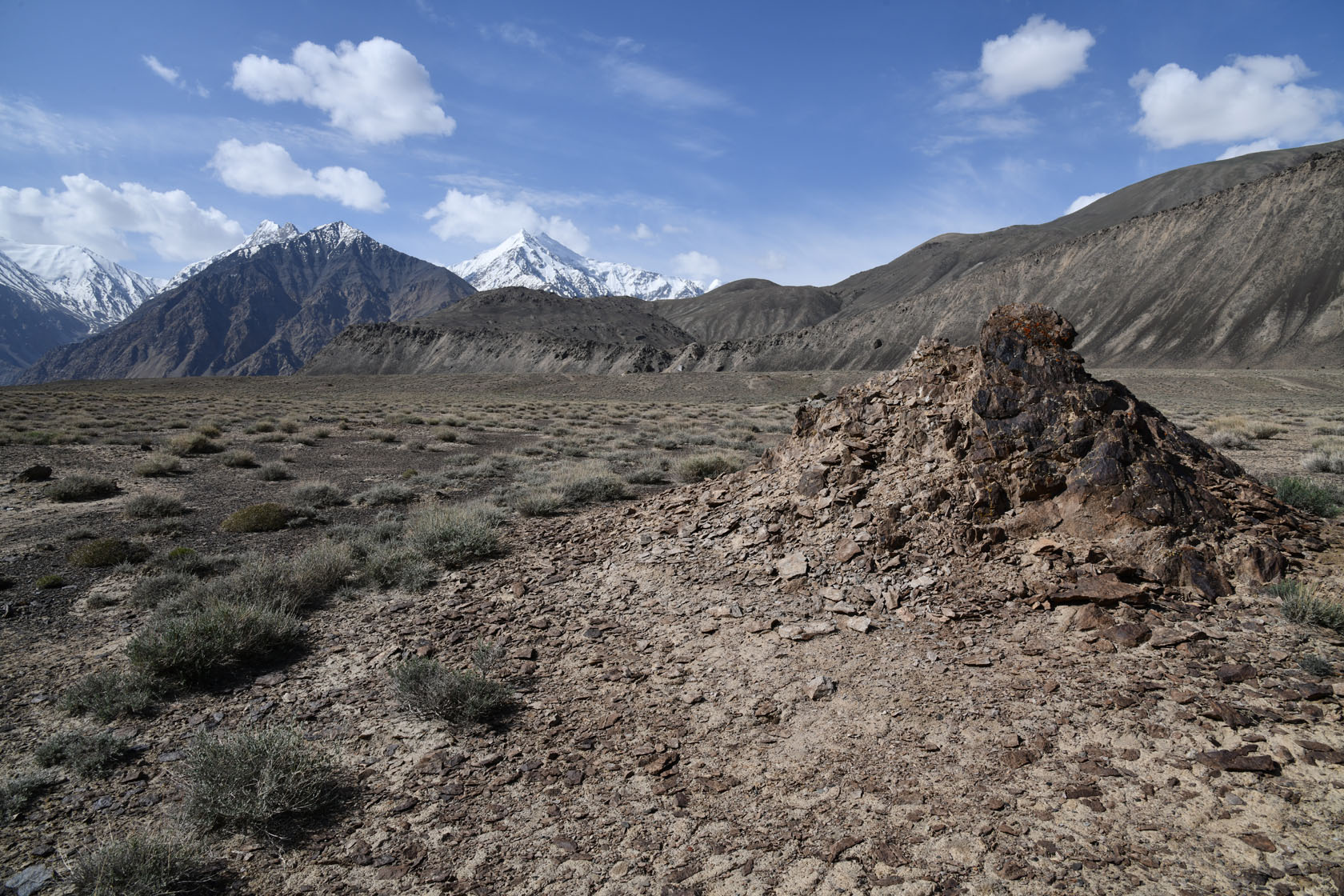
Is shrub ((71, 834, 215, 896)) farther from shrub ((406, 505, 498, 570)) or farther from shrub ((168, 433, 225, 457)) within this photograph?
shrub ((168, 433, 225, 457))

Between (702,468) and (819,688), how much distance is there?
8.40 metres

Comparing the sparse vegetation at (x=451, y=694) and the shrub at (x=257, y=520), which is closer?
the sparse vegetation at (x=451, y=694)

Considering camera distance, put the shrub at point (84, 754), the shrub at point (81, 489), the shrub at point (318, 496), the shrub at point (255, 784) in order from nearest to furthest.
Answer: the shrub at point (255, 784), the shrub at point (84, 754), the shrub at point (81, 489), the shrub at point (318, 496)

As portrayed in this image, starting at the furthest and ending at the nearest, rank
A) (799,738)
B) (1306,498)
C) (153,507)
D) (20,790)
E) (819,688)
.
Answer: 1. (153,507)
2. (1306,498)
3. (819,688)
4. (799,738)
5. (20,790)

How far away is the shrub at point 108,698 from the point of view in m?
4.76

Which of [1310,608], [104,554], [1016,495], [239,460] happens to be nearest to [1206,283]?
[1016,495]

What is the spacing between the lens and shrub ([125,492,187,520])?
10625 millimetres

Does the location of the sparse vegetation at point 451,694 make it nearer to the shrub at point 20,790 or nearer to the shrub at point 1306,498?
the shrub at point 20,790

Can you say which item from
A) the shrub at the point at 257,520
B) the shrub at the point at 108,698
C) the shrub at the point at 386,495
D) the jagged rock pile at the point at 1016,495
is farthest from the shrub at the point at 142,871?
A: the shrub at the point at 386,495

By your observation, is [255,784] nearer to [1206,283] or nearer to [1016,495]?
[1016,495]

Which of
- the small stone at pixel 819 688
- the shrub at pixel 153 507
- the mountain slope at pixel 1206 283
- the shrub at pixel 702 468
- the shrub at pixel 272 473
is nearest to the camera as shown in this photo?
the small stone at pixel 819 688

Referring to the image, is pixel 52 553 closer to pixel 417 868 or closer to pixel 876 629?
pixel 417 868

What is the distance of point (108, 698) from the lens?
15.8ft

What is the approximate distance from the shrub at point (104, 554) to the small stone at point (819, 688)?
30.2ft
